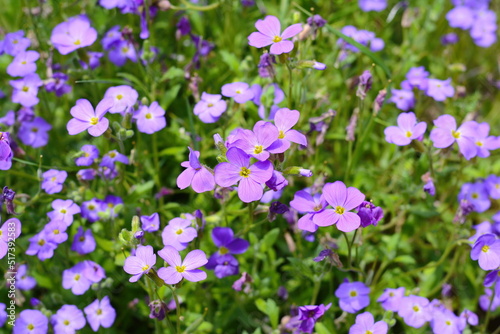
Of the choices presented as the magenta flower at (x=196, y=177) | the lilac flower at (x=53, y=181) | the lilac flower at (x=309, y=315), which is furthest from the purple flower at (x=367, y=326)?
the lilac flower at (x=53, y=181)

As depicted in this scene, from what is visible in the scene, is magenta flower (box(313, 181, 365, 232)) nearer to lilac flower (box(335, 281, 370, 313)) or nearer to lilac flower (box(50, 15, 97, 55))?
lilac flower (box(335, 281, 370, 313))

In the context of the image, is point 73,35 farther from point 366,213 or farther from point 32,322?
point 366,213

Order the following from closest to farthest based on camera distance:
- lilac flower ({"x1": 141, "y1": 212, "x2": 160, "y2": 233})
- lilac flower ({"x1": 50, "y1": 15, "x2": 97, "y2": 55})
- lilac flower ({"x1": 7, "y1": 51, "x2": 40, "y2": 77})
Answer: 1. lilac flower ({"x1": 141, "y1": 212, "x2": 160, "y2": 233})
2. lilac flower ({"x1": 7, "y1": 51, "x2": 40, "y2": 77})
3. lilac flower ({"x1": 50, "y1": 15, "x2": 97, "y2": 55})


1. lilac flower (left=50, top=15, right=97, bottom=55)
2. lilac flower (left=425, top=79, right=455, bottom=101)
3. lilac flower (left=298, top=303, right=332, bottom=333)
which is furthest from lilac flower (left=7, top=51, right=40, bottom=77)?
lilac flower (left=425, top=79, right=455, bottom=101)

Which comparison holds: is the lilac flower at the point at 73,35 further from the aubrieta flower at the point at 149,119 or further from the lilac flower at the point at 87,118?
the lilac flower at the point at 87,118

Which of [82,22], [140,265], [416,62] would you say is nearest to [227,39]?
[82,22]

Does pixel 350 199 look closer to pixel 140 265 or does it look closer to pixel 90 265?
pixel 140 265

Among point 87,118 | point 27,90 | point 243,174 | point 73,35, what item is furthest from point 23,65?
point 243,174
